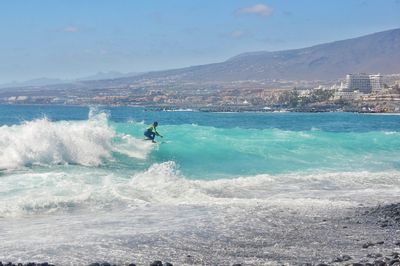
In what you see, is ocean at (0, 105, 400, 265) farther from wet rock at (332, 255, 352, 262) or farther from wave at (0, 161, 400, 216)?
wet rock at (332, 255, 352, 262)

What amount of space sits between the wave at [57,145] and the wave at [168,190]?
1444mm

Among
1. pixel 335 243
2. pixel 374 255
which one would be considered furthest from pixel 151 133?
pixel 374 255

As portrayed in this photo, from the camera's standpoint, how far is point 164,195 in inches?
596

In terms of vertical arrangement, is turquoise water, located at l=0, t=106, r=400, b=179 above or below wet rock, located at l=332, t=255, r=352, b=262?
below

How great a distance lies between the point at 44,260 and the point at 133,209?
432 cm

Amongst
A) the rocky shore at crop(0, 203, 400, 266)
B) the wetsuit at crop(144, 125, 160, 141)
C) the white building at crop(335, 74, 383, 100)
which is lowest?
the white building at crop(335, 74, 383, 100)

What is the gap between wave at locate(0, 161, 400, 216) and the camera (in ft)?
45.2

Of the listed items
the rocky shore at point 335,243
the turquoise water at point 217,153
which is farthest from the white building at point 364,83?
the rocky shore at point 335,243

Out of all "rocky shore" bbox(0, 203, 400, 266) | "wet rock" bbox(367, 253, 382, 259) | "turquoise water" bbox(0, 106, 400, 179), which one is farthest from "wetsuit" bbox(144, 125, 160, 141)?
"wet rock" bbox(367, 253, 382, 259)

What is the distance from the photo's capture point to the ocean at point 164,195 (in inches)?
394

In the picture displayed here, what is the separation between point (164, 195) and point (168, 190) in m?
0.49

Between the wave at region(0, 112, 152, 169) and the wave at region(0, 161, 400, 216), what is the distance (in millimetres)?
1444

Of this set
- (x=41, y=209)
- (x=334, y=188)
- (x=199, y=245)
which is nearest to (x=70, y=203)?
(x=41, y=209)

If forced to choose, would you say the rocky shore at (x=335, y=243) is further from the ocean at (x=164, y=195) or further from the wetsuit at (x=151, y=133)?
the wetsuit at (x=151, y=133)
